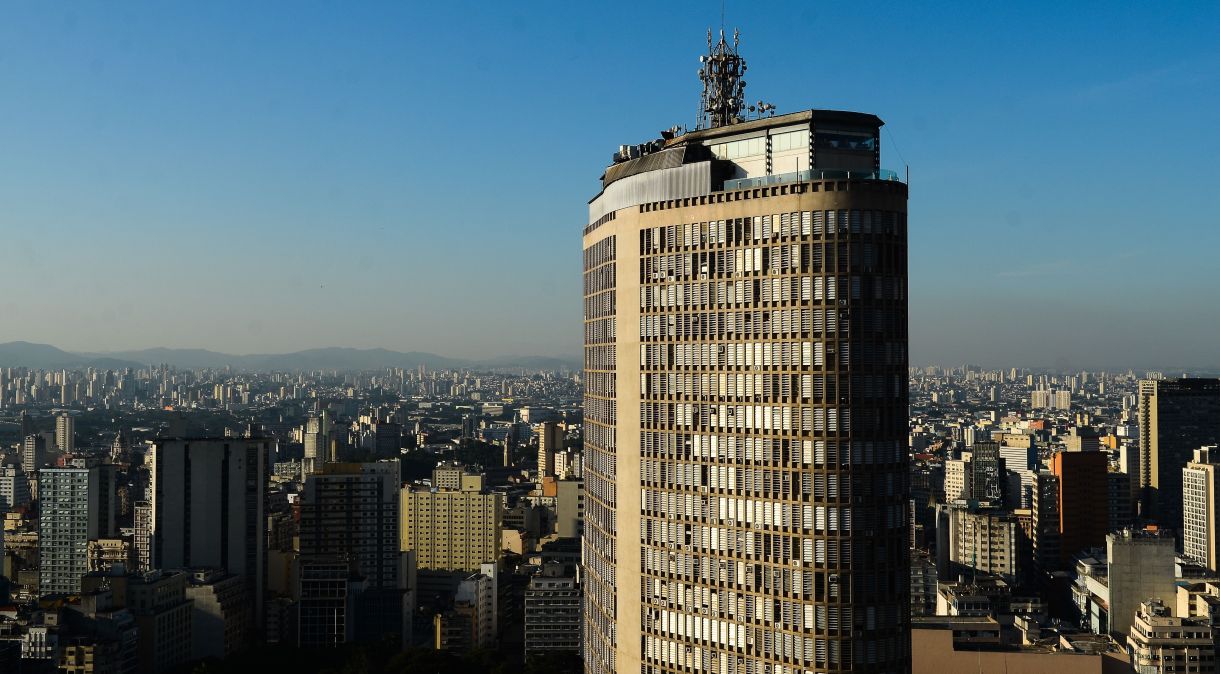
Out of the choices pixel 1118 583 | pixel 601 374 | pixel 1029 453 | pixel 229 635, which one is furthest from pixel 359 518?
pixel 1029 453

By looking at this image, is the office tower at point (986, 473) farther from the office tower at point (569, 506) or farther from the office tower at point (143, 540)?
the office tower at point (143, 540)

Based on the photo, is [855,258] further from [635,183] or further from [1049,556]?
[1049,556]

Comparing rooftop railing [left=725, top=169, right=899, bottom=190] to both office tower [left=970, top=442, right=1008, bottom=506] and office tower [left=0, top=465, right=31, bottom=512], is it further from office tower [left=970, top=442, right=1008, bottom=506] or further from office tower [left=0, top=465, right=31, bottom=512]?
office tower [left=0, top=465, right=31, bottom=512]

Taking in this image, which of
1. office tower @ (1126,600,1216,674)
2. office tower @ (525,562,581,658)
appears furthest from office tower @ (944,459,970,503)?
office tower @ (525,562,581,658)

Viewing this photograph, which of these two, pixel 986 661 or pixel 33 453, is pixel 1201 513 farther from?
pixel 33 453

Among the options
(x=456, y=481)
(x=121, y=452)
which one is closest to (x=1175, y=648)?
(x=456, y=481)
